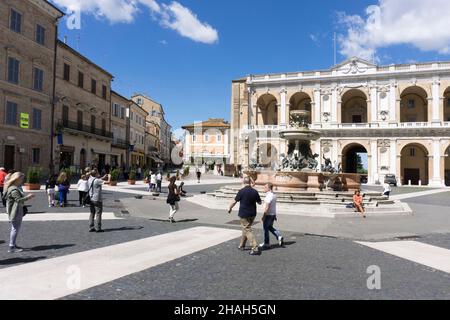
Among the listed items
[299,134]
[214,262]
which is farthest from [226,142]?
[214,262]

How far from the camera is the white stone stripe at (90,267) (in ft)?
15.2

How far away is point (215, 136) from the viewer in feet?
249

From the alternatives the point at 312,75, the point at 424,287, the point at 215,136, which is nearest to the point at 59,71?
the point at 424,287

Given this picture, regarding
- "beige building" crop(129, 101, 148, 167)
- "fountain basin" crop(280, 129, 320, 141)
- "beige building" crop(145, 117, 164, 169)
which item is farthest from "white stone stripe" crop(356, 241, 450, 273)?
"beige building" crop(145, 117, 164, 169)

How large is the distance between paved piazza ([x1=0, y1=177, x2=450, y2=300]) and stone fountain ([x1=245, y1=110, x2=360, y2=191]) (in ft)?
18.4

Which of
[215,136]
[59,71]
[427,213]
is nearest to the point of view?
[427,213]

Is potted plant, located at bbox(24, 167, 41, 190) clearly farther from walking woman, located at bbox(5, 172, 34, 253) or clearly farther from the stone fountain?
walking woman, located at bbox(5, 172, 34, 253)

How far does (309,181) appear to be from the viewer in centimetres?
1672

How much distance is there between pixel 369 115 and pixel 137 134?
35423 mm

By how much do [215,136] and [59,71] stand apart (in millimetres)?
47907

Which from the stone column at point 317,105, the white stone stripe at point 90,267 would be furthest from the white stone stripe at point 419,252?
the stone column at point 317,105

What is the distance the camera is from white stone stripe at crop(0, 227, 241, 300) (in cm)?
462
